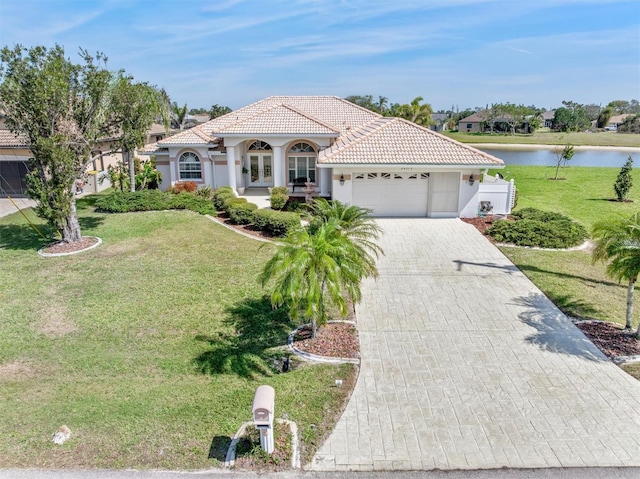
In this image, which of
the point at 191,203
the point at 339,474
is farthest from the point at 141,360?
the point at 191,203

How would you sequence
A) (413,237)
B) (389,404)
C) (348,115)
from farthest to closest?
1. (348,115)
2. (413,237)
3. (389,404)

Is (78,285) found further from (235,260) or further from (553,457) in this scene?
(553,457)

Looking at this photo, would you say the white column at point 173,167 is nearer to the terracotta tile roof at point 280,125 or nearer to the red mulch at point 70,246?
the terracotta tile roof at point 280,125

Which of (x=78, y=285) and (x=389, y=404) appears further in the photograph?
(x=78, y=285)

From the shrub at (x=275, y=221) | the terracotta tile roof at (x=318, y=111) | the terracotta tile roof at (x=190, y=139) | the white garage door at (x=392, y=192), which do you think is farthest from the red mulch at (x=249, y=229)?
the terracotta tile roof at (x=318, y=111)

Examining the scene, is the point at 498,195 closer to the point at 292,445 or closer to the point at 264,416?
the point at 292,445

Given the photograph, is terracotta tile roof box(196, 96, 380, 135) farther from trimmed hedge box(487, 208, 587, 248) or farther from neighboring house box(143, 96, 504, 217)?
trimmed hedge box(487, 208, 587, 248)

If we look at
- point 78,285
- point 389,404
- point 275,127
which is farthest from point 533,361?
point 275,127
